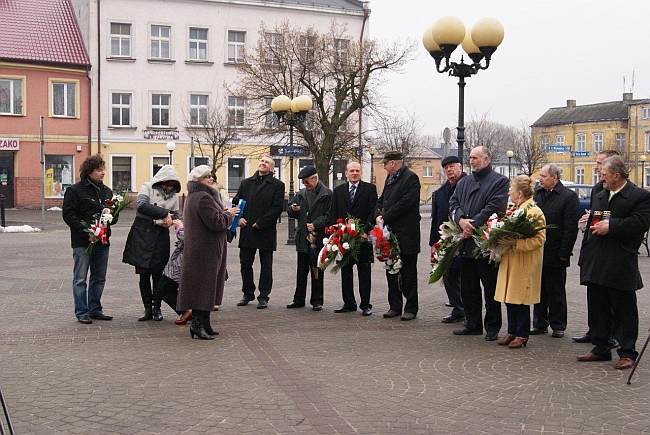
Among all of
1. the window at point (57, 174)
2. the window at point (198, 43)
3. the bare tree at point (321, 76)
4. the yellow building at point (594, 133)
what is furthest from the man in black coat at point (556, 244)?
the yellow building at point (594, 133)

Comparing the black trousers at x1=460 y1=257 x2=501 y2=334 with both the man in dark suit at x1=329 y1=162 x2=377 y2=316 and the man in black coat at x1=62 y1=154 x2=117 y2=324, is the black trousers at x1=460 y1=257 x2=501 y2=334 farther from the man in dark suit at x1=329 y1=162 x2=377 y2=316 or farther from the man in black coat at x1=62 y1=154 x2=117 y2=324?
the man in black coat at x1=62 y1=154 x2=117 y2=324

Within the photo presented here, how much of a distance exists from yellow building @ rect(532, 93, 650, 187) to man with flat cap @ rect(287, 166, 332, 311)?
69.9m

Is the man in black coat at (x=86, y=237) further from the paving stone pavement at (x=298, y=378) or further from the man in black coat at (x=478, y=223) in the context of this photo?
the man in black coat at (x=478, y=223)

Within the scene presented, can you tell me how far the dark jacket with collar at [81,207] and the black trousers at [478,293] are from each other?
4.27 m

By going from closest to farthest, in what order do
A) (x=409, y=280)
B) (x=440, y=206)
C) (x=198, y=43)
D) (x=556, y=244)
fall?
1. (x=556, y=244)
2. (x=409, y=280)
3. (x=440, y=206)
4. (x=198, y=43)

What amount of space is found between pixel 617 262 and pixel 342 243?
3.58m

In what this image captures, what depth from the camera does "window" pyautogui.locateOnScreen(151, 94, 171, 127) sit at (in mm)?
42500

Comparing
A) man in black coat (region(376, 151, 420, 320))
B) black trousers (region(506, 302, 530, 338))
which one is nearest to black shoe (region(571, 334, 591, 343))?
black trousers (region(506, 302, 530, 338))

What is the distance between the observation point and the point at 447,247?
8.86 meters

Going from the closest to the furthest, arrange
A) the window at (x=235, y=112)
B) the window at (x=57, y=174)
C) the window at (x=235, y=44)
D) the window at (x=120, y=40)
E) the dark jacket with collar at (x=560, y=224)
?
the dark jacket with collar at (x=560, y=224) → the window at (x=57, y=174) → the window at (x=120, y=40) → the window at (x=235, y=112) → the window at (x=235, y=44)

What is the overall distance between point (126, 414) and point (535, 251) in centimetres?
449

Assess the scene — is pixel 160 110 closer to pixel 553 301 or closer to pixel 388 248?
pixel 388 248

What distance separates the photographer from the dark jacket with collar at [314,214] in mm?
10547

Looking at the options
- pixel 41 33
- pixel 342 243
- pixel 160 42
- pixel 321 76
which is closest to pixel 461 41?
pixel 342 243
